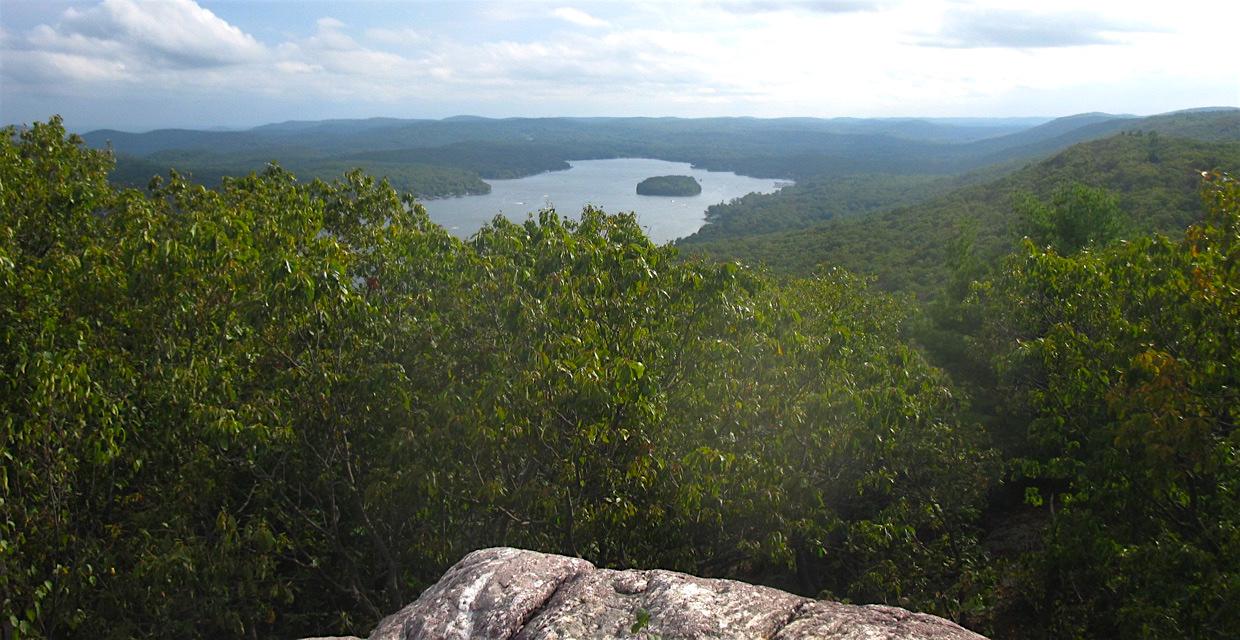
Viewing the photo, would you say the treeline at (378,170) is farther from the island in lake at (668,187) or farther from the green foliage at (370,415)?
the green foliage at (370,415)

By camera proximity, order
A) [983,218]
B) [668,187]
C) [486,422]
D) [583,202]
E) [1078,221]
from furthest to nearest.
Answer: [668,187]
[583,202]
[983,218]
[1078,221]
[486,422]

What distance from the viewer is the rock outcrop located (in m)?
4.96

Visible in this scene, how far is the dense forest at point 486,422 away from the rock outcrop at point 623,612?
2281 millimetres

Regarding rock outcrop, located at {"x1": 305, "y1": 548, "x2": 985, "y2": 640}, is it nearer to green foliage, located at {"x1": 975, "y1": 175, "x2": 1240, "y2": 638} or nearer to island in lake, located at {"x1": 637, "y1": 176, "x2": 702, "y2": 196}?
green foliage, located at {"x1": 975, "y1": 175, "x2": 1240, "y2": 638}

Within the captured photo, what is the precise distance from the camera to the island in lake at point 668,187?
164625mm

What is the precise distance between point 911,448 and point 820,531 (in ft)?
12.0

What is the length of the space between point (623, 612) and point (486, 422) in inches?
157

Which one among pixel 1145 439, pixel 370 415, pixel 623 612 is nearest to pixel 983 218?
pixel 1145 439

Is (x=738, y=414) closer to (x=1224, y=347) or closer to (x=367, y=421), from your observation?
(x=367, y=421)

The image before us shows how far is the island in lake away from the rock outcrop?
517 feet

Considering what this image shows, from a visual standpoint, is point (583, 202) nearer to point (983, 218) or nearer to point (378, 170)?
point (983, 218)

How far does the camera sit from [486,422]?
28.6 ft

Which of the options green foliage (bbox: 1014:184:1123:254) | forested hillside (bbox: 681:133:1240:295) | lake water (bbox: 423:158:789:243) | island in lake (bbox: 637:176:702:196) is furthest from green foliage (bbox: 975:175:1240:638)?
island in lake (bbox: 637:176:702:196)

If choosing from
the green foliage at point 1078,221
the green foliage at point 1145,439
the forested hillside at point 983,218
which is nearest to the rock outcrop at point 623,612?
the green foliage at point 1145,439
